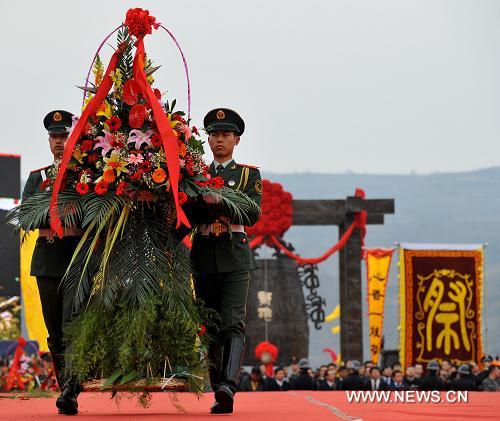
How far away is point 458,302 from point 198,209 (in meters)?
10.7

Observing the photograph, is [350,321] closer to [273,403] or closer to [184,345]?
[273,403]

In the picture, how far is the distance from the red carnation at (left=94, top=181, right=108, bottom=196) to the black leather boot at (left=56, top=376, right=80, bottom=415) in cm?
99

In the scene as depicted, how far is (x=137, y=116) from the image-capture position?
601 cm

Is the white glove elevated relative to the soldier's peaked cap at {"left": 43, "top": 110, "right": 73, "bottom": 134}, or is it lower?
lower

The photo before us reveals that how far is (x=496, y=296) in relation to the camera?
65938 millimetres

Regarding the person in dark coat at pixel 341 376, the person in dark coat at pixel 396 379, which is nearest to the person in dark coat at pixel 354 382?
the person in dark coat at pixel 341 376

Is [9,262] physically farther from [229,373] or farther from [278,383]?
[229,373]

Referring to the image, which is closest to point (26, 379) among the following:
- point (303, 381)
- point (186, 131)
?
point (303, 381)

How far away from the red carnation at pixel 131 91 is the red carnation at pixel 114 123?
0.39 ft

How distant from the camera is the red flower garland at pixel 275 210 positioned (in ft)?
54.4

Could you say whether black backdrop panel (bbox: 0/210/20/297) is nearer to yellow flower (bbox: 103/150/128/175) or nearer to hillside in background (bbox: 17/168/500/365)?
yellow flower (bbox: 103/150/128/175)

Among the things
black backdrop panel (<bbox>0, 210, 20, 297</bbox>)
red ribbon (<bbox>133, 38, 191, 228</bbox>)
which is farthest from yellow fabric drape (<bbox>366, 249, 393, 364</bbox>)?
red ribbon (<bbox>133, 38, 191, 228</bbox>)

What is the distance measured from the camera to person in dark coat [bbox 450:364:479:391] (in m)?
13.5

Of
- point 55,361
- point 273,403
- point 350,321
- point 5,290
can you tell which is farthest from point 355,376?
point 55,361
